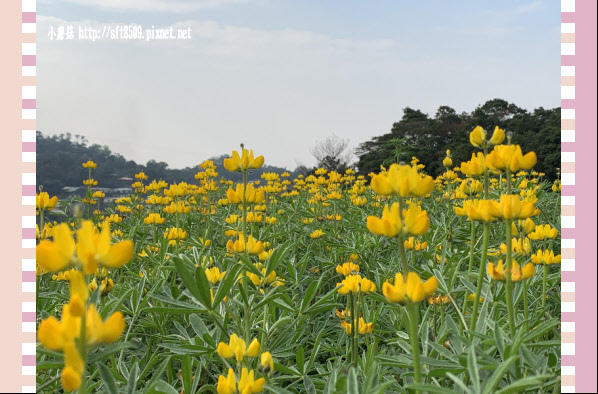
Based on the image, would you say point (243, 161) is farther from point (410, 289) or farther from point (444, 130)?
point (444, 130)

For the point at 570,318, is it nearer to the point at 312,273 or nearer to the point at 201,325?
the point at 201,325

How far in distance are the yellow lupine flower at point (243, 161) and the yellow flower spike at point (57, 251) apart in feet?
1.99

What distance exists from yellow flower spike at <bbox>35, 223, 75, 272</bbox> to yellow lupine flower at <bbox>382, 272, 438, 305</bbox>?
0.43 m

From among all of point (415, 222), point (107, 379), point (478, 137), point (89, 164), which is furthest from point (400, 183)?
point (89, 164)

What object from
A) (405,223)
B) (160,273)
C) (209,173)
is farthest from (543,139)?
(405,223)

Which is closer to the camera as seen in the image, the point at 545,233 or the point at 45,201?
the point at 545,233

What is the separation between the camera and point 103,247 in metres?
0.56

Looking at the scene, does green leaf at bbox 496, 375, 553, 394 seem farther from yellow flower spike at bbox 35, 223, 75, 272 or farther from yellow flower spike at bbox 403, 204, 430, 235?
yellow flower spike at bbox 35, 223, 75, 272

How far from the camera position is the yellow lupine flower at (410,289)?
0.66 metres

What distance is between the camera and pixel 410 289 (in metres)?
0.67

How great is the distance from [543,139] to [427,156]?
350 inches

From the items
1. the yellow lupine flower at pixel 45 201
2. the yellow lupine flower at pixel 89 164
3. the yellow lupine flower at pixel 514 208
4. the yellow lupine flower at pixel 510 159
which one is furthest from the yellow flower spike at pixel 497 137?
the yellow lupine flower at pixel 89 164

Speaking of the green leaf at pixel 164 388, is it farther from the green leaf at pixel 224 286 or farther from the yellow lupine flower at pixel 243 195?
the yellow lupine flower at pixel 243 195

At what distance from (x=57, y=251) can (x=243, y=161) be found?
64 centimetres
